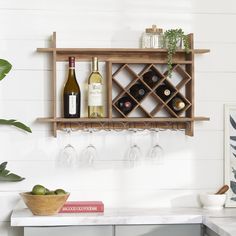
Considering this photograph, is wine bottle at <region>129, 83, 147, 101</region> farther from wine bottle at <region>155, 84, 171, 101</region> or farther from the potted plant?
the potted plant

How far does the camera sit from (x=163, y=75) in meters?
3.83

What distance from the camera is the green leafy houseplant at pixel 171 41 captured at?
379cm

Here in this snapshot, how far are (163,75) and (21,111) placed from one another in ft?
2.85

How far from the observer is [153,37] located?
152 inches

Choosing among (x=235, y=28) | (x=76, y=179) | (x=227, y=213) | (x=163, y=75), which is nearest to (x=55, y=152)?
(x=76, y=179)

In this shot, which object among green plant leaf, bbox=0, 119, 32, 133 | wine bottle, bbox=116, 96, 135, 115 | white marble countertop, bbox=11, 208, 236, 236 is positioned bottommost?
white marble countertop, bbox=11, 208, 236, 236

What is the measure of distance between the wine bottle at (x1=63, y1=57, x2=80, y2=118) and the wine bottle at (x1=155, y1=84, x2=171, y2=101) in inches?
18.9

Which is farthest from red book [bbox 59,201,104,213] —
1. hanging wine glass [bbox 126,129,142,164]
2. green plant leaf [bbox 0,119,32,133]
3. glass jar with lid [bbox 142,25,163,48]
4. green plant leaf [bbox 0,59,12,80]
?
glass jar with lid [bbox 142,25,163,48]

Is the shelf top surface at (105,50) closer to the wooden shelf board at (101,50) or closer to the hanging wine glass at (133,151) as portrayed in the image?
the wooden shelf board at (101,50)

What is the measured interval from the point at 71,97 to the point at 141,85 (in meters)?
0.42

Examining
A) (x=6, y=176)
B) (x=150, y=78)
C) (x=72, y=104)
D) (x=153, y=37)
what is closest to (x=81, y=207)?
(x=6, y=176)

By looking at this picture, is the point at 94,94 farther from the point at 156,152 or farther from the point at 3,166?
the point at 3,166

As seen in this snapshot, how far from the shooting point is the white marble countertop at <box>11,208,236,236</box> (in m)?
3.45

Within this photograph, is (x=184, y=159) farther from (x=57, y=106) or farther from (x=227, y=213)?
(x=57, y=106)
